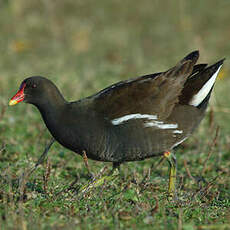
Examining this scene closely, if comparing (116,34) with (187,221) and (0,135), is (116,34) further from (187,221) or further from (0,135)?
(187,221)

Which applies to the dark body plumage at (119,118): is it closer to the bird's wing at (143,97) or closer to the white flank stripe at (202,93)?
the bird's wing at (143,97)

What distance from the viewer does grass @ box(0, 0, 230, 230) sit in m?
3.12

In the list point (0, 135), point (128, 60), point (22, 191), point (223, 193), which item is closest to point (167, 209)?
point (22, 191)

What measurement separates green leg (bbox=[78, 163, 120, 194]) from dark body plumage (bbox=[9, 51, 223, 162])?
22cm

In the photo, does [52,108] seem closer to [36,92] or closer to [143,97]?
[36,92]

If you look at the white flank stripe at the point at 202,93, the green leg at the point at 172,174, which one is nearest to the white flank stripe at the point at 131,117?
the green leg at the point at 172,174

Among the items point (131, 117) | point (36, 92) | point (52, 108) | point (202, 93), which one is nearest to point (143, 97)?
point (131, 117)

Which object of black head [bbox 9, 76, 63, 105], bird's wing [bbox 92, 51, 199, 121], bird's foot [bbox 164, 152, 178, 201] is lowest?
bird's foot [bbox 164, 152, 178, 201]

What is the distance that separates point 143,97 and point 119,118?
30cm

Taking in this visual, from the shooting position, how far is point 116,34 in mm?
13047

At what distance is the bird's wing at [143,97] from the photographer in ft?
13.0

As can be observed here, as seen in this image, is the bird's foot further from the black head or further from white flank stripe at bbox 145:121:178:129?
the black head

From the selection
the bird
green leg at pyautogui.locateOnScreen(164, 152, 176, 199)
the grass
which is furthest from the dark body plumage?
the grass

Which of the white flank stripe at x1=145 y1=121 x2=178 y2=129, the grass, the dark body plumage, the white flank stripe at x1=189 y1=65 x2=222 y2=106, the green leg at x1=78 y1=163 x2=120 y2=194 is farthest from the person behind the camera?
the white flank stripe at x1=189 y1=65 x2=222 y2=106
